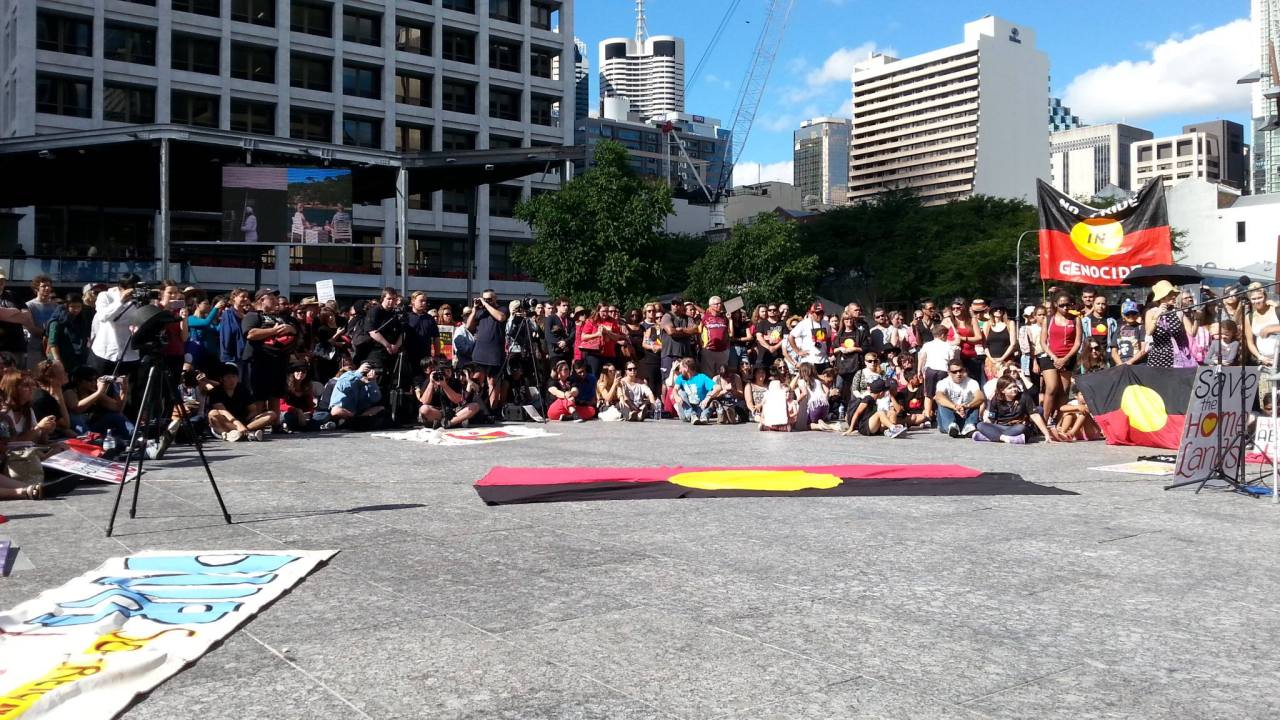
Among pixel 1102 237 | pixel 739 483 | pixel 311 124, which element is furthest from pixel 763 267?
pixel 739 483

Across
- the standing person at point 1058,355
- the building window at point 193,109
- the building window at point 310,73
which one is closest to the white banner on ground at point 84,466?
the standing person at point 1058,355

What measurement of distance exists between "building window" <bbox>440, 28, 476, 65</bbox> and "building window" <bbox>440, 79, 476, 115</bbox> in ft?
4.55

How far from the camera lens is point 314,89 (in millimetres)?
58250

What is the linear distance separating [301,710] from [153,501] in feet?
16.6

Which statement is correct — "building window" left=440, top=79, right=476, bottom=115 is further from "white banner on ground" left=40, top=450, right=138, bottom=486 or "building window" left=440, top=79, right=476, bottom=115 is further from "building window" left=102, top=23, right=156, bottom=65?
"white banner on ground" left=40, top=450, right=138, bottom=486

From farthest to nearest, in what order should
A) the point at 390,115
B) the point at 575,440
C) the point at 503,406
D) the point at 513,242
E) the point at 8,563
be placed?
the point at 513,242 < the point at 390,115 < the point at 503,406 < the point at 575,440 < the point at 8,563

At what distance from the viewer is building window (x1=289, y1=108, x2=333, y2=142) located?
5722cm

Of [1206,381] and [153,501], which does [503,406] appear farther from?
[1206,381]

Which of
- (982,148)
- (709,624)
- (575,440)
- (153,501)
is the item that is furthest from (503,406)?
(982,148)

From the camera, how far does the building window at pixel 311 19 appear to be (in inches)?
2274

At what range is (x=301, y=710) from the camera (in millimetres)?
3609

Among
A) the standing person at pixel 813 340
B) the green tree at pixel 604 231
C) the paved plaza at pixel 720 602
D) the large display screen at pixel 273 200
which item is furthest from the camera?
the green tree at pixel 604 231

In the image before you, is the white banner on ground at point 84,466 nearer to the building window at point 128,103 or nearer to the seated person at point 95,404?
the seated person at point 95,404

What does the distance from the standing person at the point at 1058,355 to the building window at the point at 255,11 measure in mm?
51869
